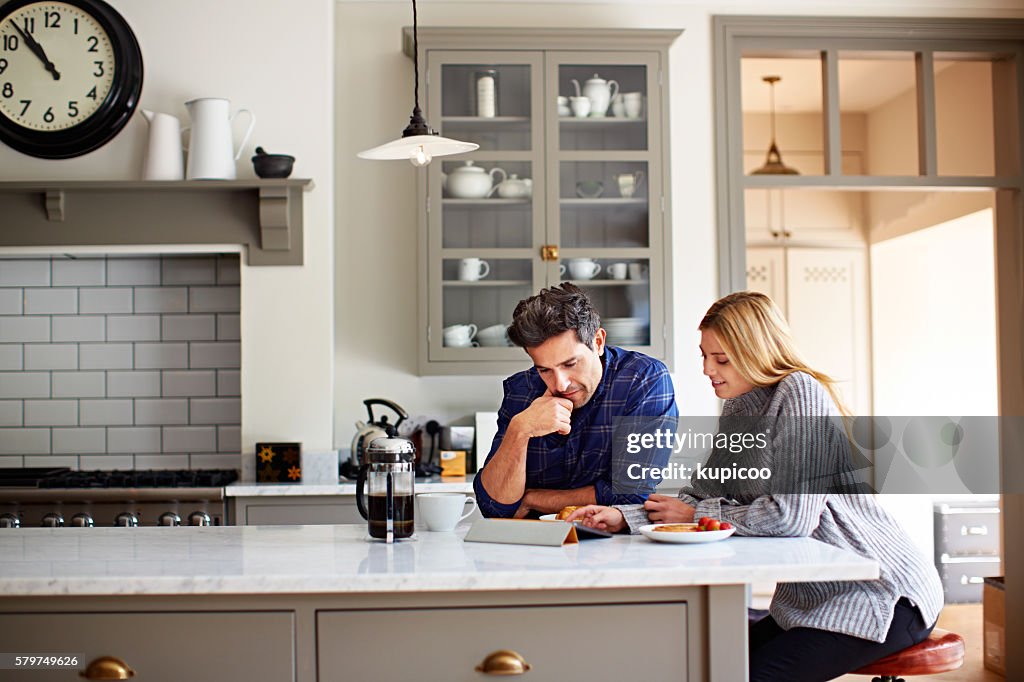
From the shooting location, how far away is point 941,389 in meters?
6.61

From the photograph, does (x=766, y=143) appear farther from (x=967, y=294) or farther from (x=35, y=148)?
(x=35, y=148)

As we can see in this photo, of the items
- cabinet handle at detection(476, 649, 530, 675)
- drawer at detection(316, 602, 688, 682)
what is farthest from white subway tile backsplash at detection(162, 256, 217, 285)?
cabinet handle at detection(476, 649, 530, 675)

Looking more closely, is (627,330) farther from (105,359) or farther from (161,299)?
(105,359)

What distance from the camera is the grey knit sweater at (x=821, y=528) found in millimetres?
2053

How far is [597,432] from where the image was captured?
2.55 meters

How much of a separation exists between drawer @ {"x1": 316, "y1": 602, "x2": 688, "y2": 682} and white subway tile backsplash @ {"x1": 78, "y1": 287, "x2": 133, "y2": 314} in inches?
110

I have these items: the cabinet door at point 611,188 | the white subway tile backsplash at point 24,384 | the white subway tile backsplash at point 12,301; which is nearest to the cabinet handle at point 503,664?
the cabinet door at point 611,188

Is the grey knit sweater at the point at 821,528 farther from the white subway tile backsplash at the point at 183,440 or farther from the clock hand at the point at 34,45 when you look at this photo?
the clock hand at the point at 34,45

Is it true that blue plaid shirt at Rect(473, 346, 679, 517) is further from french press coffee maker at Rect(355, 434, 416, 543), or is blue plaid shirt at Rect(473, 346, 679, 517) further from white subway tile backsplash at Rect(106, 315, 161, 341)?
white subway tile backsplash at Rect(106, 315, 161, 341)

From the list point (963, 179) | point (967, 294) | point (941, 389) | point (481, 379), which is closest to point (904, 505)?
point (941, 389)

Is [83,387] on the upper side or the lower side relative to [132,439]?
upper

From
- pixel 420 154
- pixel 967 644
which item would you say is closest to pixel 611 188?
pixel 420 154

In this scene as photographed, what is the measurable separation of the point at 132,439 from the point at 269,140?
1397 millimetres

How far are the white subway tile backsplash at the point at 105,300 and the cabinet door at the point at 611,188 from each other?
5.90 feet
